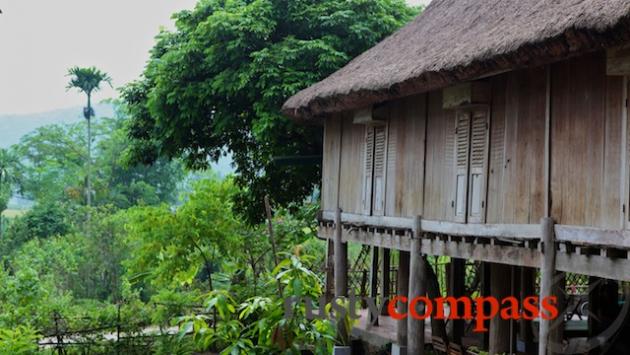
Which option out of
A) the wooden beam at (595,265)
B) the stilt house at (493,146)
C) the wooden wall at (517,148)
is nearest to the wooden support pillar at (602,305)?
the stilt house at (493,146)

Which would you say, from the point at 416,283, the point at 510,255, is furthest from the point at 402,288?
the point at 510,255

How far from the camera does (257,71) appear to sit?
1702cm

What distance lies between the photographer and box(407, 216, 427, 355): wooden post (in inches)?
464

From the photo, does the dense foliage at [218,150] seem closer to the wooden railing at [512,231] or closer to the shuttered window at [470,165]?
the wooden railing at [512,231]

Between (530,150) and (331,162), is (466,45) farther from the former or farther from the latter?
(331,162)

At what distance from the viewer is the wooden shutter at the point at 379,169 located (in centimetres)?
1310

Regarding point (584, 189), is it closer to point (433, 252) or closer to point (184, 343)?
point (433, 252)

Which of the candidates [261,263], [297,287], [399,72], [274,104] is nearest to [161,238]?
[261,263]

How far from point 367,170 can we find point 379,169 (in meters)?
0.43

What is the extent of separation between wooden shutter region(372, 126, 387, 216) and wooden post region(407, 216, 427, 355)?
4.30ft

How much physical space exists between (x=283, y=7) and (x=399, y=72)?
284 inches

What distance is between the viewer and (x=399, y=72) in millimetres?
11344

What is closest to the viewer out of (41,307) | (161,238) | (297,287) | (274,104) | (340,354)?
(297,287)

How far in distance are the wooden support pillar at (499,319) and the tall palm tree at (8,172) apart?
36.4m
